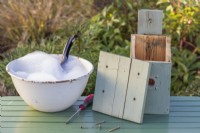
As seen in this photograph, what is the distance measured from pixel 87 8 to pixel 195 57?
1158 mm

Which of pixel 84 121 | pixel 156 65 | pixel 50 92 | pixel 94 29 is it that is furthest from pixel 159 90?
pixel 94 29

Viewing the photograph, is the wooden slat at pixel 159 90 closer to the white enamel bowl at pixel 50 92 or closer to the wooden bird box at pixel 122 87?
the wooden bird box at pixel 122 87

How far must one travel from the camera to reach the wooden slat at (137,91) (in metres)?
1.46

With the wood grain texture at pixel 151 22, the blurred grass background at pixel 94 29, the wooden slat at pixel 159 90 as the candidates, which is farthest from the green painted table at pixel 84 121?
the blurred grass background at pixel 94 29

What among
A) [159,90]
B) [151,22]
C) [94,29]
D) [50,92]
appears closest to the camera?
[50,92]

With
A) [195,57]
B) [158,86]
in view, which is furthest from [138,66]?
[195,57]

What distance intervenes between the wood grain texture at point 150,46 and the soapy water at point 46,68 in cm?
24

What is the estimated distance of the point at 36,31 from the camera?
3.47 metres

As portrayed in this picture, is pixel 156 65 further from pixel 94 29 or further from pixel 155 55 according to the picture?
pixel 94 29

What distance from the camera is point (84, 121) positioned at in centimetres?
149

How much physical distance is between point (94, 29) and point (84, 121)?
5.84 ft

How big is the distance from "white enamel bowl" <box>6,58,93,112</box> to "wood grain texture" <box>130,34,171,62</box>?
0.23m

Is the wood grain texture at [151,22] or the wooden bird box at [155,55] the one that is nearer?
the wooden bird box at [155,55]

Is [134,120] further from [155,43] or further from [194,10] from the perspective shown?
[194,10]
